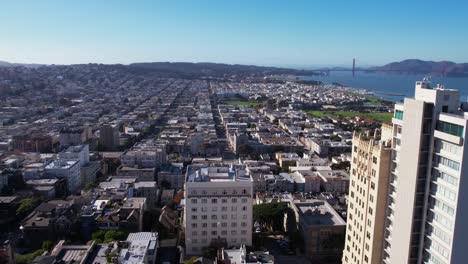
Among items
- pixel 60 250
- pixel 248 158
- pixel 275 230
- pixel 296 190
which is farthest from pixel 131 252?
pixel 248 158

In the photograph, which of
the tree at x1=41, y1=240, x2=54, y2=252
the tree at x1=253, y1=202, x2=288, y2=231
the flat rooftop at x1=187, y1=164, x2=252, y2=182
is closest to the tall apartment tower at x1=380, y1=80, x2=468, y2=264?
the flat rooftop at x1=187, y1=164, x2=252, y2=182

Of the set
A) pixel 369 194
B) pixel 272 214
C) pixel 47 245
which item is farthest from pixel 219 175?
pixel 369 194

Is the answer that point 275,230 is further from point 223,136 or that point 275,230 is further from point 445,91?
point 223,136

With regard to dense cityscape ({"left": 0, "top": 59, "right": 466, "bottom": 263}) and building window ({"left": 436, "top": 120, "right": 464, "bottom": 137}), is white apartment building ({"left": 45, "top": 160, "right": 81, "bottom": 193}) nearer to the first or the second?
dense cityscape ({"left": 0, "top": 59, "right": 466, "bottom": 263})

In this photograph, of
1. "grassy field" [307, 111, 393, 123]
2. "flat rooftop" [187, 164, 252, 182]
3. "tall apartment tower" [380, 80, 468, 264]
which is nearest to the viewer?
"tall apartment tower" [380, 80, 468, 264]

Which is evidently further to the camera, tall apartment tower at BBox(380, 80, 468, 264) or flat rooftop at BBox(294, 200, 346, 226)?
flat rooftop at BBox(294, 200, 346, 226)

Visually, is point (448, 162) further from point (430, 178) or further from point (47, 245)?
point (47, 245)

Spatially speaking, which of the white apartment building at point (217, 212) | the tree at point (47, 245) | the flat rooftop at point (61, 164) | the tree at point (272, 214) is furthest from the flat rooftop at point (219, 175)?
the flat rooftop at point (61, 164)
